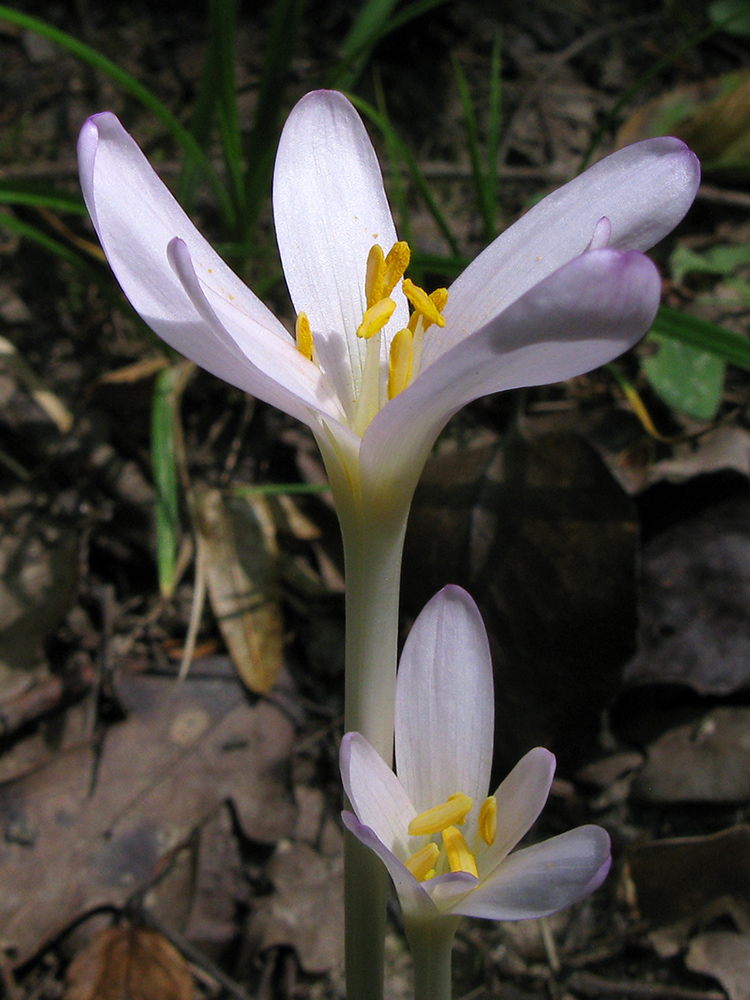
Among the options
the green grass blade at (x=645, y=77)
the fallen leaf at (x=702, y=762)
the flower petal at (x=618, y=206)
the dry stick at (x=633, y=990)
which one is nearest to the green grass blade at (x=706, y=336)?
the green grass blade at (x=645, y=77)

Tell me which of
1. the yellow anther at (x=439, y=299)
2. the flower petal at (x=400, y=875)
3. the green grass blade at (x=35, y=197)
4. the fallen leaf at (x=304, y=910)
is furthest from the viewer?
the green grass blade at (x=35, y=197)

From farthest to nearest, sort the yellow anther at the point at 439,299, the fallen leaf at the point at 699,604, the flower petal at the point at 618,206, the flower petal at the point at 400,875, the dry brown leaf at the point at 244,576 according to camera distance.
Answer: the dry brown leaf at the point at 244,576 → the fallen leaf at the point at 699,604 → the yellow anther at the point at 439,299 → the flower petal at the point at 618,206 → the flower petal at the point at 400,875

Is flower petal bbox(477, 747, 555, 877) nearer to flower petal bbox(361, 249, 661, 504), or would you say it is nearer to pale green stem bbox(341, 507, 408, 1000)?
pale green stem bbox(341, 507, 408, 1000)

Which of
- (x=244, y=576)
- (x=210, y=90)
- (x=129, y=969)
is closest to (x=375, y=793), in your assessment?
(x=129, y=969)

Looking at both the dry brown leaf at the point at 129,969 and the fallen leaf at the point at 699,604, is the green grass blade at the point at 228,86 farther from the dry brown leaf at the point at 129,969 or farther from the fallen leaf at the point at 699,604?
the dry brown leaf at the point at 129,969

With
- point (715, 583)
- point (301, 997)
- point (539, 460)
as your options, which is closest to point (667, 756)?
point (715, 583)

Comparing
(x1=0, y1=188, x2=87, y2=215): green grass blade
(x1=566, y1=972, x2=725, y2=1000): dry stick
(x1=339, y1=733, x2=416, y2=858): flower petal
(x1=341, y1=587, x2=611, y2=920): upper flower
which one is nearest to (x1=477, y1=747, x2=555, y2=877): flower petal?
(x1=341, y1=587, x2=611, y2=920): upper flower

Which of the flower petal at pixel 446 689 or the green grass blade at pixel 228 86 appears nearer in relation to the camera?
the flower petal at pixel 446 689
